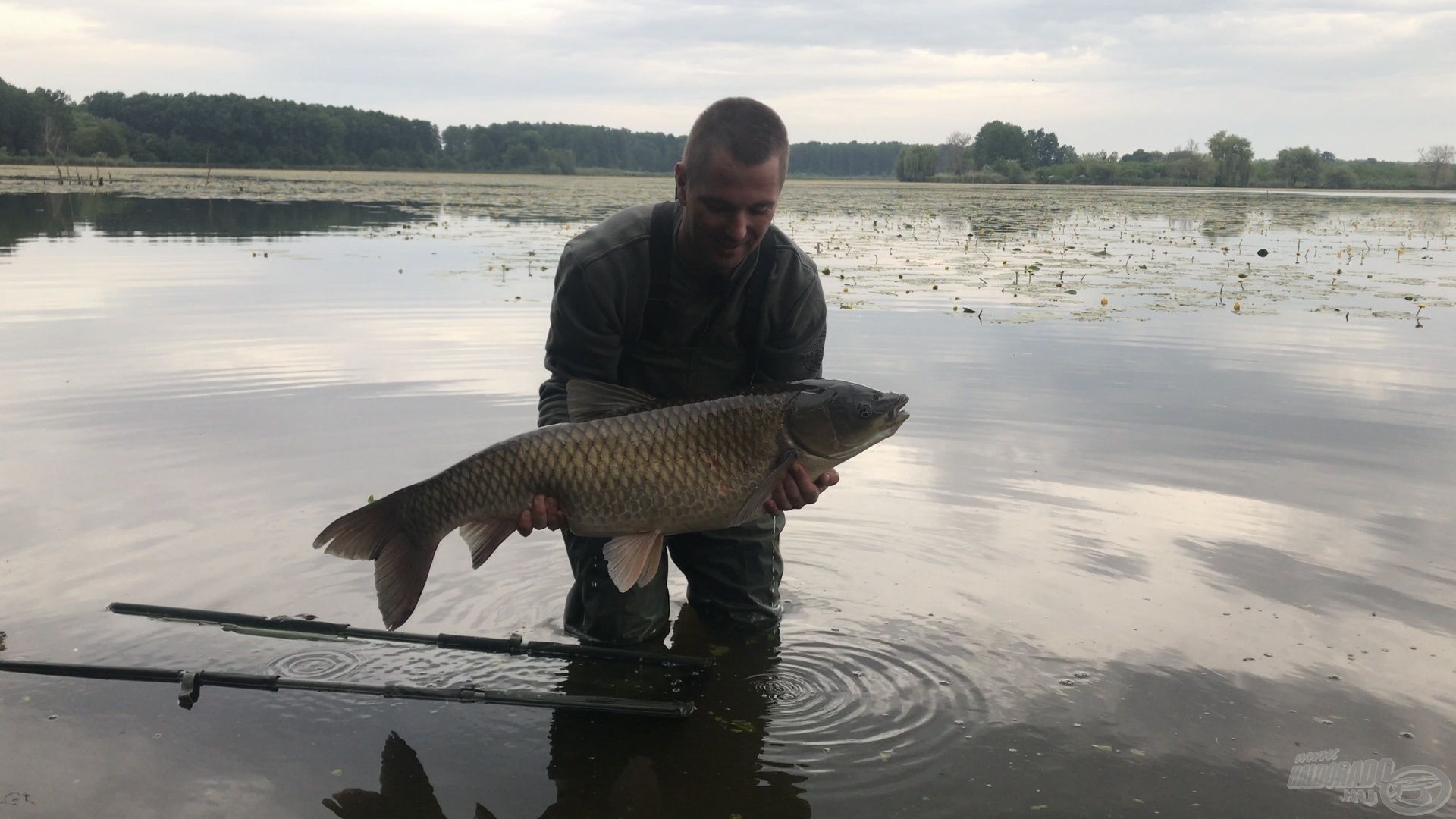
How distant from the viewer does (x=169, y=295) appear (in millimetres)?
10398

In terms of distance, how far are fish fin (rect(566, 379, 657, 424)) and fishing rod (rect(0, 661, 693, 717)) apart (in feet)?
2.45

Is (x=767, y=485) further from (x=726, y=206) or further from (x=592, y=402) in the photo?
(x=726, y=206)

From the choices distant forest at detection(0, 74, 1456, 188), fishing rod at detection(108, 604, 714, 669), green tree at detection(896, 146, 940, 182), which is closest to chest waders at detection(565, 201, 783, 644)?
fishing rod at detection(108, 604, 714, 669)

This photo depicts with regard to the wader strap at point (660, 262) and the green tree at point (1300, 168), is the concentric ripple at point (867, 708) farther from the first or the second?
the green tree at point (1300, 168)

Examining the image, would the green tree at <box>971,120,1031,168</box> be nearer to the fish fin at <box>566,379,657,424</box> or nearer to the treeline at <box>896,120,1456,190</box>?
the treeline at <box>896,120,1456,190</box>

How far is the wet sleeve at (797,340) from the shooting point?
376cm

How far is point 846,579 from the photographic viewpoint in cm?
434

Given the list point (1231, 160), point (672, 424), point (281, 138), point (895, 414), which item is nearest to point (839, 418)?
point (895, 414)

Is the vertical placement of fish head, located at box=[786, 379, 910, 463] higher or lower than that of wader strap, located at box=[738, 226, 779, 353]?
lower

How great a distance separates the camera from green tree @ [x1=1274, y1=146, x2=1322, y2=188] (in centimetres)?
6812

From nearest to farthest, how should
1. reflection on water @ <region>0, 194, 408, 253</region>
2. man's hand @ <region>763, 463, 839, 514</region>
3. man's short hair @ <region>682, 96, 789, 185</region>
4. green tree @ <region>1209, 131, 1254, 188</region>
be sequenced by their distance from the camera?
man's hand @ <region>763, 463, 839, 514</region>
man's short hair @ <region>682, 96, 789, 185</region>
reflection on water @ <region>0, 194, 408, 253</region>
green tree @ <region>1209, 131, 1254, 188</region>

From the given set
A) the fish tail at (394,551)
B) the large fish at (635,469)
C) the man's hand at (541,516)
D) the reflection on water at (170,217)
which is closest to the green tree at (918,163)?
the reflection on water at (170,217)

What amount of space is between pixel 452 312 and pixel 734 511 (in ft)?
23.9

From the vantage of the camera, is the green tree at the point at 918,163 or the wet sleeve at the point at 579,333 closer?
the wet sleeve at the point at 579,333
